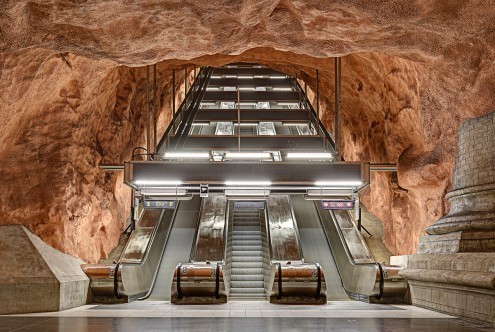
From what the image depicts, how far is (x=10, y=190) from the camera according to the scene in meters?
11.9

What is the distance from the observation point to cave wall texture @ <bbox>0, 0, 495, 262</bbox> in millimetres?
7781

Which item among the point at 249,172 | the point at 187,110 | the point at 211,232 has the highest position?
the point at 187,110

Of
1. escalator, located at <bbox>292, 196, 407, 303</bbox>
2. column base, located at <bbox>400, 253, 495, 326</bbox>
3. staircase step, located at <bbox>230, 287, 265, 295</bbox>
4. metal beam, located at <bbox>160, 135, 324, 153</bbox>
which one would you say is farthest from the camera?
metal beam, located at <bbox>160, 135, 324, 153</bbox>

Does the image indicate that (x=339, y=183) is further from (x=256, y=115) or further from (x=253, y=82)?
(x=253, y=82)

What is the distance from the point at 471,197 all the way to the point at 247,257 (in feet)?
25.4

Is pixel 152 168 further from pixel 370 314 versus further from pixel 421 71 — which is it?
pixel 421 71

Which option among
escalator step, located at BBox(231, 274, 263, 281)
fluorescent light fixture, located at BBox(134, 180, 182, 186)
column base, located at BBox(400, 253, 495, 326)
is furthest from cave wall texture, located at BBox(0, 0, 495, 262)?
escalator step, located at BBox(231, 274, 263, 281)

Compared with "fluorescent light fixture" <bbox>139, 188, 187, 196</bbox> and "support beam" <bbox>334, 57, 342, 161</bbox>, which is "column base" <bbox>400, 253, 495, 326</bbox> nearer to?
"support beam" <bbox>334, 57, 342, 161</bbox>

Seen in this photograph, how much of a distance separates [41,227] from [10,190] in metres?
1.20

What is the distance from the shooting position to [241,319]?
8.27m

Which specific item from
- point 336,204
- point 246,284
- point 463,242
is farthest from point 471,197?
point 246,284

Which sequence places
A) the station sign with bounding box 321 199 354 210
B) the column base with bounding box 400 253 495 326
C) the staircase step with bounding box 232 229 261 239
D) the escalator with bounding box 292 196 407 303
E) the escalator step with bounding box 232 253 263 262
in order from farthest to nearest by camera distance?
the staircase step with bounding box 232 229 261 239 < the escalator step with bounding box 232 253 263 262 < the station sign with bounding box 321 199 354 210 < the escalator with bounding box 292 196 407 303 < the column base with bounding box 400 253 495 326

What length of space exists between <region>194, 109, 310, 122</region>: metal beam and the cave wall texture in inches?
131

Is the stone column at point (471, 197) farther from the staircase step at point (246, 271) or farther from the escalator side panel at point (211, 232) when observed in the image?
the escalator side panel at point (211, 232)
